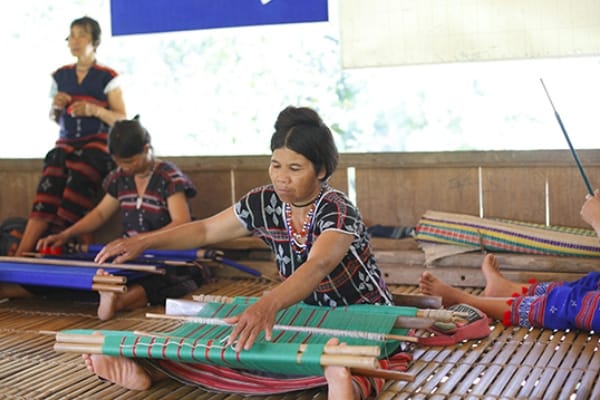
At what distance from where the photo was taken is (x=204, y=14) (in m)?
4.91

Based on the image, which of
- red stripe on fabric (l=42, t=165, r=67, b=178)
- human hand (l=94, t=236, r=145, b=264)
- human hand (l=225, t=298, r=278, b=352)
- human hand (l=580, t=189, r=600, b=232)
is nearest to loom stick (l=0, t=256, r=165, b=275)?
human hand (l=94, t=236, r=145, b=264)

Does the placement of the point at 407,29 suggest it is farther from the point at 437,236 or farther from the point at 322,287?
the point at 322,287

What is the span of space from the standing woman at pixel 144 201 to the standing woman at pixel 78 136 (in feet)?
1.01

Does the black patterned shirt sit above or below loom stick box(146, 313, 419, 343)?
above

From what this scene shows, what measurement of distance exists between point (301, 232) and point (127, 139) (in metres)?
1.51

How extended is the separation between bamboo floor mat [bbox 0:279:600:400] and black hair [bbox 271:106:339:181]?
28.3 inches

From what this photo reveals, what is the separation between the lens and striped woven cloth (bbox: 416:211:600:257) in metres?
4.08

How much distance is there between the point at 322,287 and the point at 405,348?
376 mm

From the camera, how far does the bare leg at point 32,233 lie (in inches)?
187

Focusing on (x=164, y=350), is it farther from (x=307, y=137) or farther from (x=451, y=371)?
(x=451, y=371)

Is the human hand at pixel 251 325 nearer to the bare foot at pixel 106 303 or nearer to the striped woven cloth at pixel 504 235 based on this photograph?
the bare foot at pixel 106 303

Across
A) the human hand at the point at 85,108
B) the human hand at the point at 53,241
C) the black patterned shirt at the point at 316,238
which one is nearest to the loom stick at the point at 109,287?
the human hand at the point at 53,241

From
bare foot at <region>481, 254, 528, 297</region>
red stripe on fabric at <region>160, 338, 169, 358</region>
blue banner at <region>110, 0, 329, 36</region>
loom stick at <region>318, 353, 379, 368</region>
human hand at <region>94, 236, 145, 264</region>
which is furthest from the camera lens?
blue banner at <region>110, 0, 329, 36</region>

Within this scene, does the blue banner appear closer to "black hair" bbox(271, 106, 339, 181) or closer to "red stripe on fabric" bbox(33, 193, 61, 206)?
"red stripe on fabric" bbox(33, 193, 61, 206)
